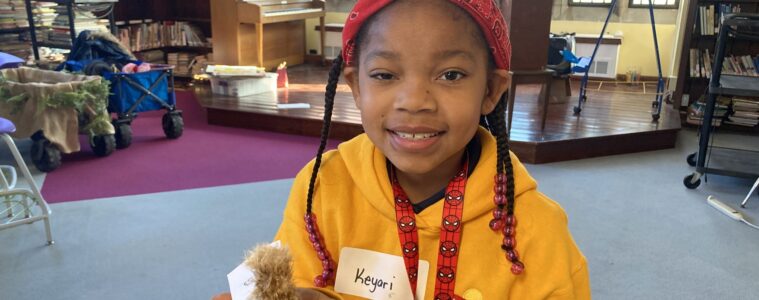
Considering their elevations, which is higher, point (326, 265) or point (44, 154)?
point (326, 265)

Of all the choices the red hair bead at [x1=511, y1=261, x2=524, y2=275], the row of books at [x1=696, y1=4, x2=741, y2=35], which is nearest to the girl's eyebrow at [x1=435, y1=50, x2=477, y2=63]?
the red hair bead at [x1=511, y1=261, x2=524, y2=275]

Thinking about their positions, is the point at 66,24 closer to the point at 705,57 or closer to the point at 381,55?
the point at 381,55

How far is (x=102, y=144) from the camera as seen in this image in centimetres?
368

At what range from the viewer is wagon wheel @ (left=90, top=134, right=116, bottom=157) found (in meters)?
3.66

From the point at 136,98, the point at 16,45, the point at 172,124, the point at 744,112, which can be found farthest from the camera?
the point at 16,45

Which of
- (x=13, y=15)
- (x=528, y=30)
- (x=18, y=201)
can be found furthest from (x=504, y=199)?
(x=13, y=15)

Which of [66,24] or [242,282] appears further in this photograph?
[66,24]

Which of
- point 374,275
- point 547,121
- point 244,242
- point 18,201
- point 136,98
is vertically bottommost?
point 244,242

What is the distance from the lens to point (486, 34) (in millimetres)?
884

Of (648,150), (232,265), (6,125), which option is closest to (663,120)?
(648,150)

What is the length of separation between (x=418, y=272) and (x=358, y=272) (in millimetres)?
106

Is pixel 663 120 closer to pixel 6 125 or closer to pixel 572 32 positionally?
pixel 572 32

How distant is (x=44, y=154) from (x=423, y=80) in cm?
319

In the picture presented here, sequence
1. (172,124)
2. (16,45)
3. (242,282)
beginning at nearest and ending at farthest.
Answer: (242,282) < (172,124) < (16,45)
